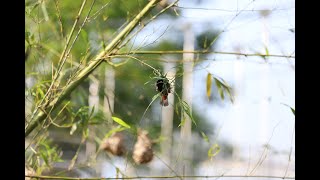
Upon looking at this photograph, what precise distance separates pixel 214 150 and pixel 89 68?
27 centimetres

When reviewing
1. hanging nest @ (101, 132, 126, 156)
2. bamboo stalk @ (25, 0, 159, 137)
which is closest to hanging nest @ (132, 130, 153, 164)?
hanging nest @ (101, 132, 126, 156)

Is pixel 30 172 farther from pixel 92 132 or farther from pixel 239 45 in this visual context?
pixel 239 45

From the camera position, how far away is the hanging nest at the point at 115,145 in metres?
0.95

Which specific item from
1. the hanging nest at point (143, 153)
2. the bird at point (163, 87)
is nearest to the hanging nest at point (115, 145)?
the hanging nest at point (143, 153)

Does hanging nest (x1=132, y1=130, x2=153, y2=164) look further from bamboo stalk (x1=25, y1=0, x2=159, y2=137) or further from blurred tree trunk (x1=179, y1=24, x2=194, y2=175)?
bamboo stalk (x1=25, y1=0, x2=159, y2=137)

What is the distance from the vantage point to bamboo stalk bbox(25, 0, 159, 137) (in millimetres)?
621

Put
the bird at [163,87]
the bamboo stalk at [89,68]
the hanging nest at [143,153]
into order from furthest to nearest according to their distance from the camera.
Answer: the hanging nest at [143,153]
the bamboo stalk at [89,68]
the bird at [163,87]

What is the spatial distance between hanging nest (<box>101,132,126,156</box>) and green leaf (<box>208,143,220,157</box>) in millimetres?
234

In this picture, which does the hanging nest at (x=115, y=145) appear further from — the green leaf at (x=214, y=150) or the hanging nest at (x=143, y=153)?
the green leaf at (x=214, y=150)

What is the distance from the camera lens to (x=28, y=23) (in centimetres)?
76

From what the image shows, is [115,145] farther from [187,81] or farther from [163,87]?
[163,87]

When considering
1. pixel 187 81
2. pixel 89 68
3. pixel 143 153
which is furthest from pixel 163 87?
pixel 143 153

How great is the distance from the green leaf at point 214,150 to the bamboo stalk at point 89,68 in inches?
8.6
